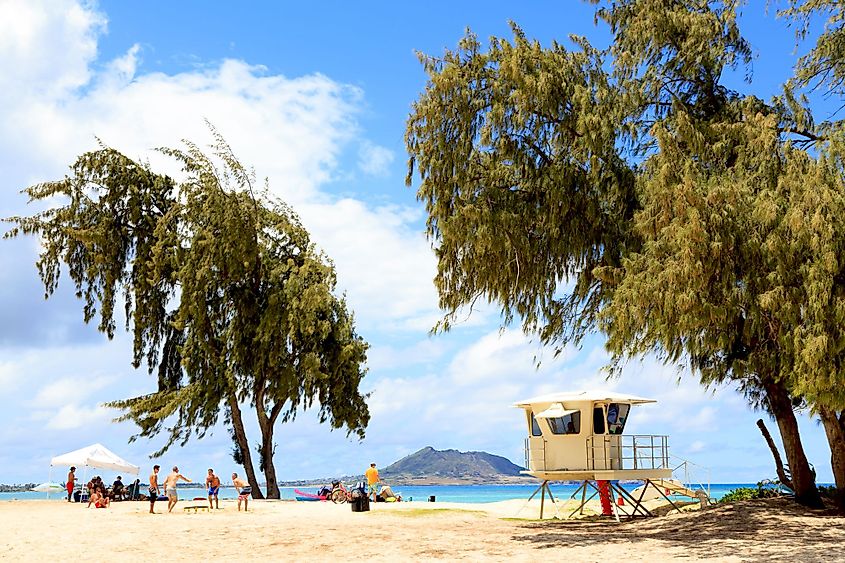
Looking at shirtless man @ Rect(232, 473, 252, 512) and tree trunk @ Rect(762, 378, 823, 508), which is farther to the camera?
shirtless man @ Rect(232, 473, 252, 512)

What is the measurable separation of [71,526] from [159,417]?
12914mm

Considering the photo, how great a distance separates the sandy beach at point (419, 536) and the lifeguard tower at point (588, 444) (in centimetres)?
128

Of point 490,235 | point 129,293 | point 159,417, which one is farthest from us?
point 129,293

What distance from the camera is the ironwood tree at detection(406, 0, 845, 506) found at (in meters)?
17.2

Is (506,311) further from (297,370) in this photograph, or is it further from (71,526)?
(297,370)

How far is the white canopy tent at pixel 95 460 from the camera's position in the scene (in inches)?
1387

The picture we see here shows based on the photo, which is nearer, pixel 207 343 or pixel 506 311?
pixel 506 311

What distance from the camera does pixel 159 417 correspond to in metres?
34.8

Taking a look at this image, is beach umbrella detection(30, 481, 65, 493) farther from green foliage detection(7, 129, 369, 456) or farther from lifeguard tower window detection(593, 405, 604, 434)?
lifeguard tower window detection(593, 405, 604, 434)

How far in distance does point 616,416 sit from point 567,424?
1430 millimetres

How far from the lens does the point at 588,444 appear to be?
2428 centimetres

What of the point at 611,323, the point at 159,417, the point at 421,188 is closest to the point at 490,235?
the point at 421,188

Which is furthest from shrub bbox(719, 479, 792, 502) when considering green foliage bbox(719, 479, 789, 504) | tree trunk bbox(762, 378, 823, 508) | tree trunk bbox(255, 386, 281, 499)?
tree trunk bbox(255, 386, 281, 499)

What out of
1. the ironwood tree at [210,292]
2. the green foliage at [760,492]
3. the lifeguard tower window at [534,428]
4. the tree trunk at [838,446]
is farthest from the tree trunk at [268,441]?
the tree trunk at [838,446]
